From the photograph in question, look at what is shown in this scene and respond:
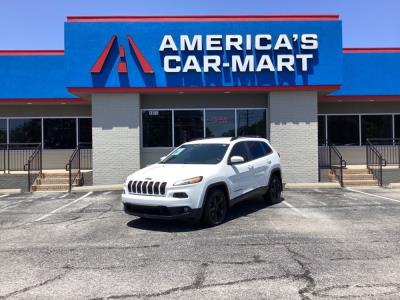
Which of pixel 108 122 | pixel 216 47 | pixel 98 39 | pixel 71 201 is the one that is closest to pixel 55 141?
pixel 108 122

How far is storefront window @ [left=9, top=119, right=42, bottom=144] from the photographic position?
18484 mm

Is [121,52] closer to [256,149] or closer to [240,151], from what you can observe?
[256,149]

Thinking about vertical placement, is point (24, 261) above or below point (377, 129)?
below

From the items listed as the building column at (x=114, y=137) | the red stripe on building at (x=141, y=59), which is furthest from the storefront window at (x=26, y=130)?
the red stripe on building at (x=141, y=59)

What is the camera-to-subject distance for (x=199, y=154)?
362 inches

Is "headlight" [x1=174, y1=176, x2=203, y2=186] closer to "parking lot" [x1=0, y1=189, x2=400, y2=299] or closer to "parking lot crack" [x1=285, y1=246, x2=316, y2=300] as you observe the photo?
"parking lot" [x1=0, y1=189, x2=400, y2=299]

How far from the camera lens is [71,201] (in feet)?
39.9

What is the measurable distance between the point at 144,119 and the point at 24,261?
10.4 m

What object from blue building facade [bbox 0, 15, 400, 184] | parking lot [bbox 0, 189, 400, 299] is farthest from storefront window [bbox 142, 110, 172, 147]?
parking lot [bbox 0, 189, 400, 299]

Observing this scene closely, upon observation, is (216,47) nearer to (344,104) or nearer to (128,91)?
(128,91)

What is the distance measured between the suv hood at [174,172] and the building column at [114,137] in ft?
22.3

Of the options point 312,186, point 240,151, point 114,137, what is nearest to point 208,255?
point 240,151

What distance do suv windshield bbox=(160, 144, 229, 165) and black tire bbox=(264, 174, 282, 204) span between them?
2.05 m

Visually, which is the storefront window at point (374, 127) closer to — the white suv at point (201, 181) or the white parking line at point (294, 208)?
the white parking line at point (294, 208)
